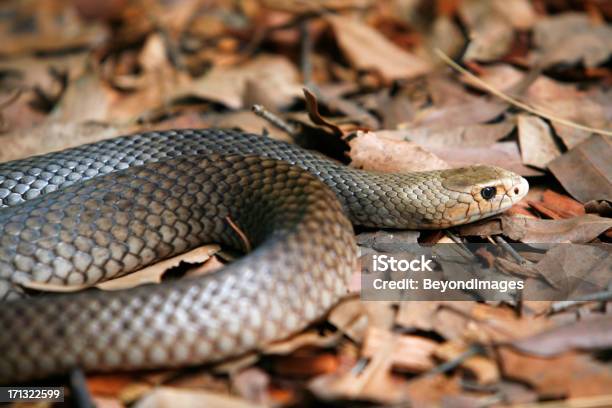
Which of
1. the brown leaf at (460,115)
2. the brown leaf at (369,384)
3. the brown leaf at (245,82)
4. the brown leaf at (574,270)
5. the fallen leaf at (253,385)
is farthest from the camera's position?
the brown leaf at (245,82)

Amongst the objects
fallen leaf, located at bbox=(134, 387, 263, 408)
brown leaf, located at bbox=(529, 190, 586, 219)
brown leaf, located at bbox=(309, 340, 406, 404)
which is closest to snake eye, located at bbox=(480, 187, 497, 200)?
brown leaf, located at bbox=(529, 190, 586, 219)

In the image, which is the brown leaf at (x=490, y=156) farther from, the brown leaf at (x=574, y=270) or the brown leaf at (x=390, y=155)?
the brown leaf at (x=574, y=270)

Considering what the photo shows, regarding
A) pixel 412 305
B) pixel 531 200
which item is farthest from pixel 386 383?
pixel 531 200

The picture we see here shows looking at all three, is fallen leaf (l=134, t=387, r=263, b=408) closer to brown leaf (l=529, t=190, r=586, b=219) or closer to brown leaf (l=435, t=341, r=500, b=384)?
brown leaf (l=435, t=341, r=500, b=384)

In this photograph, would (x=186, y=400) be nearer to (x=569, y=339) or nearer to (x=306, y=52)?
(x=569, y=339)

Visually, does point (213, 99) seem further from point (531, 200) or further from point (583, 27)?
point (583, 27)

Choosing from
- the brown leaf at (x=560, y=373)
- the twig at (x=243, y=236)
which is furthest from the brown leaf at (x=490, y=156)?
the brown leaf at (x=560, y=373)

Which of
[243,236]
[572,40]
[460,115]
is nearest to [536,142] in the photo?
[460,115]
